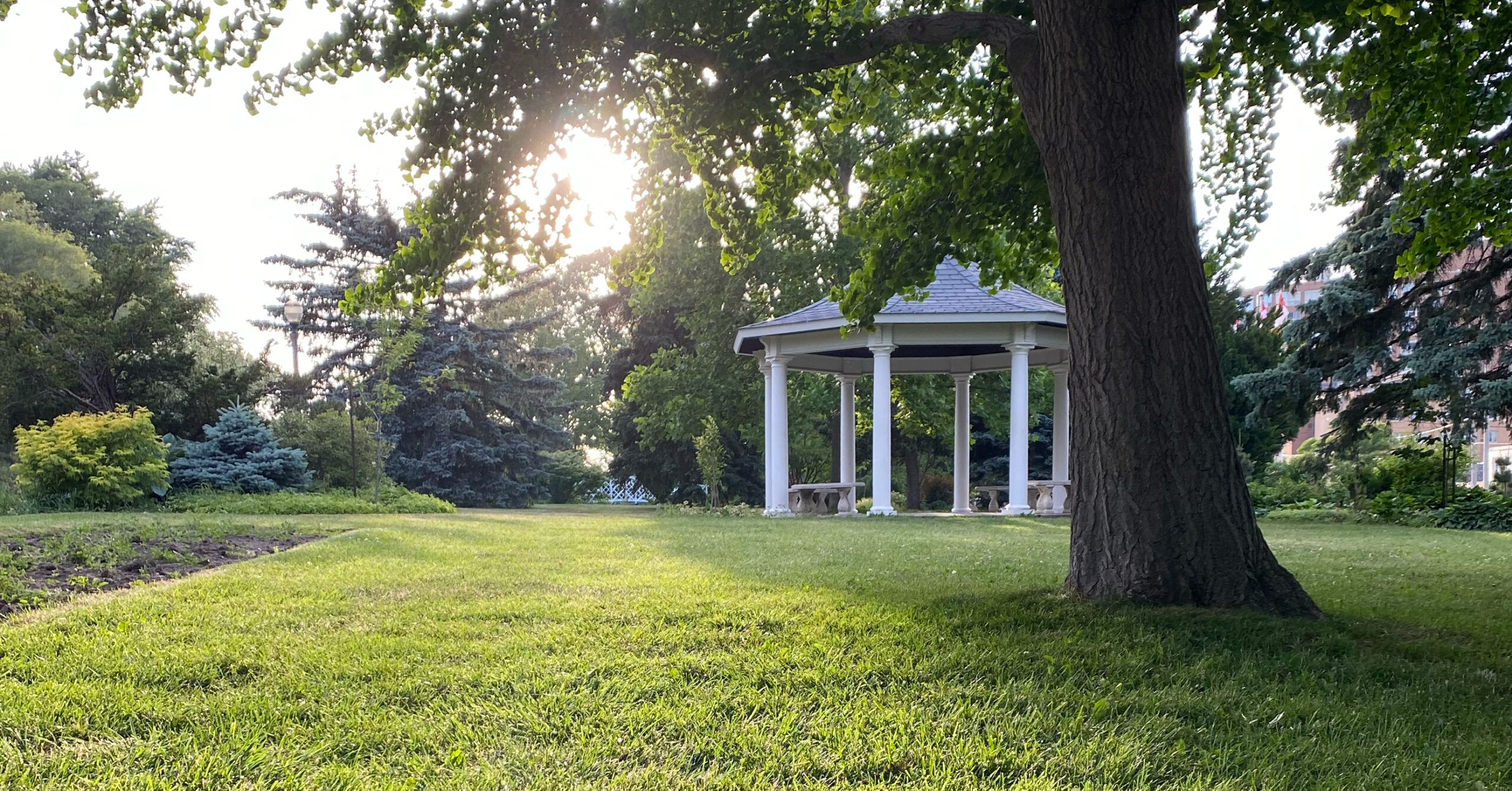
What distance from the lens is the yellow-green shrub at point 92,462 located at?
13.5 metres

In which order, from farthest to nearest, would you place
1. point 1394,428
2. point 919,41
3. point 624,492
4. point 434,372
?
point 1394,428, point 624,492, point 434,372, point 919,41

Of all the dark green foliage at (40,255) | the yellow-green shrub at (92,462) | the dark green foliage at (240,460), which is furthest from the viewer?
the dark green foliage at (40,255)

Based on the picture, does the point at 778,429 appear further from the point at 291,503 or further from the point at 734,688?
the point at 734,688

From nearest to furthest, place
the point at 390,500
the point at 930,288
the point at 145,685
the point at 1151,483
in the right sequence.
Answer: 1. the point at 145,685
2. the point at 1151,483
3. the point at 930,288
4. the point at 390,500

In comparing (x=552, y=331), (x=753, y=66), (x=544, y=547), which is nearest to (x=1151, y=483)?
(x=753, y=66)

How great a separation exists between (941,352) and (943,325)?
10.7 ft

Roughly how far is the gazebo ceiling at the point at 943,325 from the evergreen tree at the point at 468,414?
1117cm

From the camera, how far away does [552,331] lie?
4447 centimetres

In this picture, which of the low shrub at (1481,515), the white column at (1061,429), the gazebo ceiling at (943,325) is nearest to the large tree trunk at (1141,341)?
the gazebo ceiling at (943,325)

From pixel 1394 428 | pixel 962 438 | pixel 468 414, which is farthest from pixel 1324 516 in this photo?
pixel 1394 428

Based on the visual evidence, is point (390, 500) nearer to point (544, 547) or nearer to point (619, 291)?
point (544, 547)

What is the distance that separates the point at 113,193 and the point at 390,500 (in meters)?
31.0

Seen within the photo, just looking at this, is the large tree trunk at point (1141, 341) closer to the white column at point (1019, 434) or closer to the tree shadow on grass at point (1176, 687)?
the tree shadow on grass at point (1176, 687)

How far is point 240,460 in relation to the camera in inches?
664
